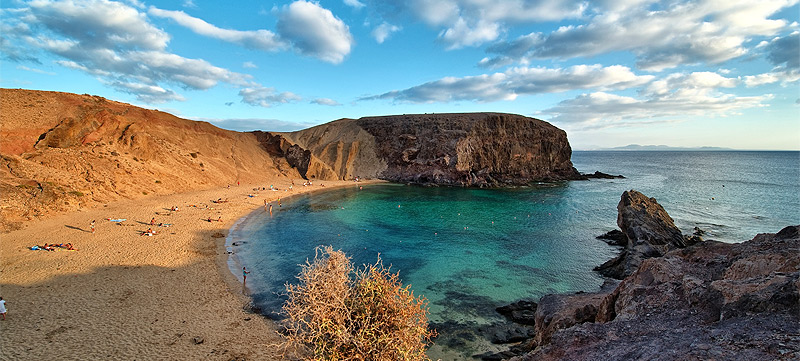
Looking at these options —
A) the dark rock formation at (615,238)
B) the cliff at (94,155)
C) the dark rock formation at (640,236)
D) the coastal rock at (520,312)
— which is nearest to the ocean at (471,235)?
the coastal rock at (520,312)

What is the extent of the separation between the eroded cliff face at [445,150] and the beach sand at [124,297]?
43779 millimetres

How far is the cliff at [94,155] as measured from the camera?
31203 millimetres

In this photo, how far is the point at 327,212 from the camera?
41.0m

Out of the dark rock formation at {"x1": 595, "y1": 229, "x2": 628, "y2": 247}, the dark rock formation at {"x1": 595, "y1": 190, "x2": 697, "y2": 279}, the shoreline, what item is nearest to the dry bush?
the shoreline

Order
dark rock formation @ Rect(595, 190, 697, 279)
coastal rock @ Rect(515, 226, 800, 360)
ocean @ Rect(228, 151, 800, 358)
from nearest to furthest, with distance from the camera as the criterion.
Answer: coastal rock @ Rect(515, 226, 800, 360), ocean @ Rect(228, 151, 800, 358), dark rock formation @ Rect(595, 190, 697, 279)

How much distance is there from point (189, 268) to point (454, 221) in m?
25.6

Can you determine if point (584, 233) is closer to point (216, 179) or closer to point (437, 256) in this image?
point (437, 256)

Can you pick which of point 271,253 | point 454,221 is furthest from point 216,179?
point 454,221

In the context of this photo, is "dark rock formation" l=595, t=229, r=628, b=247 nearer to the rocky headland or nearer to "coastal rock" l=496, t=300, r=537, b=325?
"coastal rock" l=496, t=300, r=537, b=325

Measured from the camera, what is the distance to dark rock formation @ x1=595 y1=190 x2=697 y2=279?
70.3ft

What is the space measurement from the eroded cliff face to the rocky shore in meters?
54.8

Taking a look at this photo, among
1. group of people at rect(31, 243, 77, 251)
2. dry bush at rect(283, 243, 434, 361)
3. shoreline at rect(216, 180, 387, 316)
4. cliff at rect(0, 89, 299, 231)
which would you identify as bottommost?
shoreline at rect(216, 180, 387, 316)

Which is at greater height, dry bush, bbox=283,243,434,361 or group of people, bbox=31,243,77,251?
dry bush, bbox=283,243,434,361

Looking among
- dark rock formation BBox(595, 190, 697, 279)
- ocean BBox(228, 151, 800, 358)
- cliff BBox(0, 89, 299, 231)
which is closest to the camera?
ocean BBox(228, 151, 800, 358)
